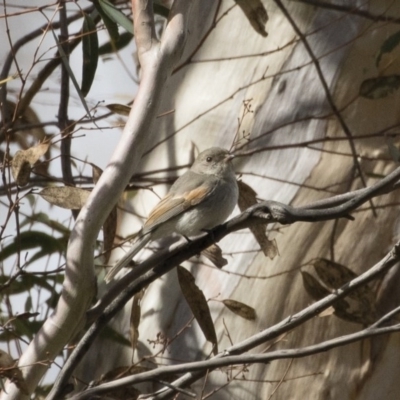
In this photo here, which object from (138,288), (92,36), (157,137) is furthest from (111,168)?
(157,137)

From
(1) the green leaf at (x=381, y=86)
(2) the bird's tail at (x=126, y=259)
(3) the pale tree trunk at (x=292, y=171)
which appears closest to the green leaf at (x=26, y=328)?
(3) the pale tree trunk at (x=292, y=171)

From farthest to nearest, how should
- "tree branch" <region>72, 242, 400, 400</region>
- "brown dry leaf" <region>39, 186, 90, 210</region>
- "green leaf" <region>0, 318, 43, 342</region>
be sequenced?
"green leaf" <region>0, 318, 43, 342</region> < "brown dry leaf" <region>39, 186, 90, 210</region> < "tree branch" <region>72, 242, 400, 400</region>

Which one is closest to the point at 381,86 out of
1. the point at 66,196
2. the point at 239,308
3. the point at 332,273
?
the point at 332,273

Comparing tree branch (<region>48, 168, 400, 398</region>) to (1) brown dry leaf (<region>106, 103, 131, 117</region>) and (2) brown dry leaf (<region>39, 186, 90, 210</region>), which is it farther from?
(1) brown dry leaf (<region>106, 103, 131, 117</region>)

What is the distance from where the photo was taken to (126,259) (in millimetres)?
2371

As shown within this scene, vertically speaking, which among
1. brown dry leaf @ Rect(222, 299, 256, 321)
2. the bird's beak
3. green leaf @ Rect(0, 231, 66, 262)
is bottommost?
brown dry leaf @ Rect(222, 299, 256, 321)

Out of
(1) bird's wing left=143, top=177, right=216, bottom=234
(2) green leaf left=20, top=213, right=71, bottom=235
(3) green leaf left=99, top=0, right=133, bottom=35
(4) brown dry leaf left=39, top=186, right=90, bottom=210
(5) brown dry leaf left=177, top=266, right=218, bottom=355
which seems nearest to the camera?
(4) brown dry leaf left=39, top=186, right=90, bottom=210

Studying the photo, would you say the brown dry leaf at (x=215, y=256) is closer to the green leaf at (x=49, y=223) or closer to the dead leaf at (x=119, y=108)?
the dead leaf at (x=119, y=108)

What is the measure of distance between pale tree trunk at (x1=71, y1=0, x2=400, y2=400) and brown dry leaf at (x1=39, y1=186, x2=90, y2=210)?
774 mm

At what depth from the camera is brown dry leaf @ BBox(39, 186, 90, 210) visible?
203 centimetres

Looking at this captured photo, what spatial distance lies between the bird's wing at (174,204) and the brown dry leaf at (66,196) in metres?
0.47

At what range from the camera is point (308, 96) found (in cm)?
281

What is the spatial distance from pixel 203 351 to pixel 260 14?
1.14 meters

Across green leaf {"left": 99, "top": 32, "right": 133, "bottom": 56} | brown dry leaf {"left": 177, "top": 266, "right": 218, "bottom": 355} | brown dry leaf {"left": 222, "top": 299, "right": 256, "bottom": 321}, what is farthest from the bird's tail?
green leaf {"left": 99, "top": 32, "right": 133, "bottom": 56}
